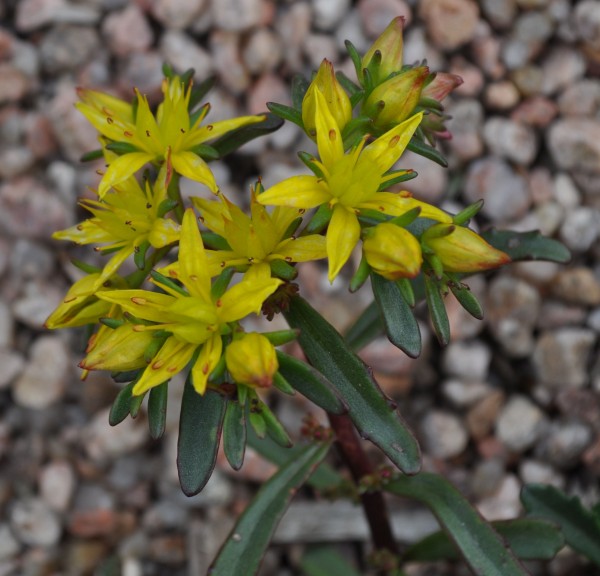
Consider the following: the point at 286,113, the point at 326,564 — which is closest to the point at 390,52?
the point at 286,113

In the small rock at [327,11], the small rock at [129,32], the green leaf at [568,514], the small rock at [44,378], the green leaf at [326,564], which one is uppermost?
the small rock at [129,32]

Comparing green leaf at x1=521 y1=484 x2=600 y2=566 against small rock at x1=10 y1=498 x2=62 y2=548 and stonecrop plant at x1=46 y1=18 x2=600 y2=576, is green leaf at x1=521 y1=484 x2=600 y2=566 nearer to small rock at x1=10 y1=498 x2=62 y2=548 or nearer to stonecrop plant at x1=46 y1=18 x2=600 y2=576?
stonecrop plant at x1=46 y1=18 x2=600 y2=576

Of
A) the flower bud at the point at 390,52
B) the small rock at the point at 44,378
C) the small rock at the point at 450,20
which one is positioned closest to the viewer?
the flower bud at the point at 390,52

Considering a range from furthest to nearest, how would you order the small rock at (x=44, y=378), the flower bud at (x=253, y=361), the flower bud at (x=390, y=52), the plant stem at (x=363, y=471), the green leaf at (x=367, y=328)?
the small rock at (x=44, y=378) < the green leaf at (x=367, y=328) < the plant stem at (x=363, y=471) < the flower bud at (x=390, y=52) < the flower bud at (x=253, y=361)

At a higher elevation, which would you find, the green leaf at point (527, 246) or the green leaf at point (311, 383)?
the green leaf at point (527, 246)

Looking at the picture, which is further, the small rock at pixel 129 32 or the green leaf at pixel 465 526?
the small rock at pixel 129 32

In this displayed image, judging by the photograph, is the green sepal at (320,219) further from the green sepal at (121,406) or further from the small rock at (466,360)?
the small rock at (466,360)

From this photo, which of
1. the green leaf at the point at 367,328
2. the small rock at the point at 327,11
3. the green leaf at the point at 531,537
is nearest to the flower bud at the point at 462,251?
the green leaf at the point at 367,328

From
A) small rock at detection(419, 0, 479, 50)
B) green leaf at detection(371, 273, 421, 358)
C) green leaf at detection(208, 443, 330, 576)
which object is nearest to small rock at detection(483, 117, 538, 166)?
small rock at detection(419, 0, 479, 50)
